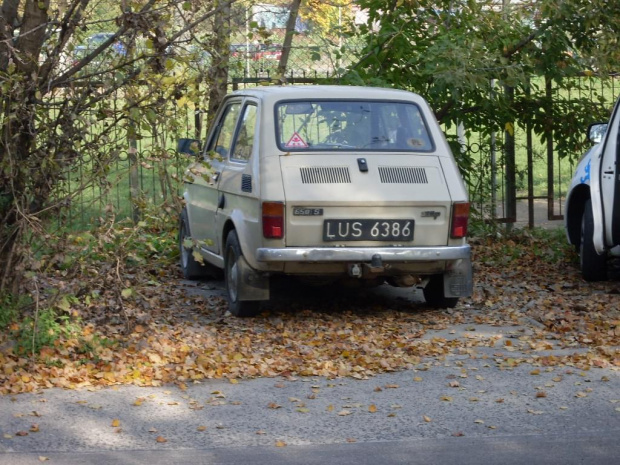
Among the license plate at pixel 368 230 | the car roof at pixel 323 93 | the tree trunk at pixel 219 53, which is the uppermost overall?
the tree trunk at pixel 219 53

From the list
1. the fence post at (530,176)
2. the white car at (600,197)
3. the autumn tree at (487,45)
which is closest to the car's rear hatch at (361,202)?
the white car at (600,197)

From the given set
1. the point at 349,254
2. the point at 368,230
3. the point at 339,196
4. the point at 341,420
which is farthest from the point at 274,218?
the point at 341,420

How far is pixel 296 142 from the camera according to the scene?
8820 mm

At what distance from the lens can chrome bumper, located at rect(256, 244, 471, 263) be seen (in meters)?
8.30

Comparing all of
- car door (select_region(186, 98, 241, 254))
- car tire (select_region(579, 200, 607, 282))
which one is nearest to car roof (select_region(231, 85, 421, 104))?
car door (select_region(186, 98, 241, 254))

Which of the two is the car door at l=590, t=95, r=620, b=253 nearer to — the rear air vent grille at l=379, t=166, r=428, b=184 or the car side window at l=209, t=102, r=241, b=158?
the rear air vent grille at l=379, t=166, r=428, b=184

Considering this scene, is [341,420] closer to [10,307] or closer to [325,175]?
[10,307]

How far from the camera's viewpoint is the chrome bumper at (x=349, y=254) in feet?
27.2

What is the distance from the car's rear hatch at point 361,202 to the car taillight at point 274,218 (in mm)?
57

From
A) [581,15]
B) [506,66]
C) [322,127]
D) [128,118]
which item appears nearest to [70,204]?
[128,118]

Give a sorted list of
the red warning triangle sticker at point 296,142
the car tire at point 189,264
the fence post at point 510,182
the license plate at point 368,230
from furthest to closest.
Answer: the fence post at point 510,182, the car tire at point 189,264, the red warning triangle sticker at point 296,142, the license plate at point 368,230

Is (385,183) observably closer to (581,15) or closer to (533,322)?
(533,322)

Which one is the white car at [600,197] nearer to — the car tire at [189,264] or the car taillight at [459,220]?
the car taillight at [459,220]

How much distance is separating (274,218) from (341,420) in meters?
2.56
